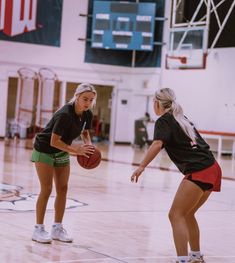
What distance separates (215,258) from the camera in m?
6.88

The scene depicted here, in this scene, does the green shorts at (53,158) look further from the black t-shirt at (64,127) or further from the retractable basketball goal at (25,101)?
the retractable basketball goal at (25,101)

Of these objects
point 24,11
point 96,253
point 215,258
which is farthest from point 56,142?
point 24,11

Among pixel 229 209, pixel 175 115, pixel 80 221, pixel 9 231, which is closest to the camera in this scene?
pixel 175 115

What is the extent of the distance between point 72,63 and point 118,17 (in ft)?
9.34

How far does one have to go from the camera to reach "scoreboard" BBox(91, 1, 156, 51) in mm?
28031

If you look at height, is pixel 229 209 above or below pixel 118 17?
below

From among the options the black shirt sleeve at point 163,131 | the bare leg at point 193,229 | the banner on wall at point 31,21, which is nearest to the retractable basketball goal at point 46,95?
the banner on wall at point 31,21

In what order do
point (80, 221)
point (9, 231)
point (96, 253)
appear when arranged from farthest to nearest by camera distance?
point (80, 221)
point (9, 231)
point (96, 253)

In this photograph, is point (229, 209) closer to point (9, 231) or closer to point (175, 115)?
point (9, 231)

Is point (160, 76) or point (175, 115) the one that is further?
point (160, 76)

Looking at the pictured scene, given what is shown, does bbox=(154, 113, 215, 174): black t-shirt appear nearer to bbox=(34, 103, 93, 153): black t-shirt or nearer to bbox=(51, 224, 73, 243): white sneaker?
bbox=(34, 103, 93, 153): black t-shirt

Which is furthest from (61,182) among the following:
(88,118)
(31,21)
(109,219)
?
(31,21)

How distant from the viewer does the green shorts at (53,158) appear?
7164mm

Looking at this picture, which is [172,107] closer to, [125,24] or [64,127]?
[64,127]
